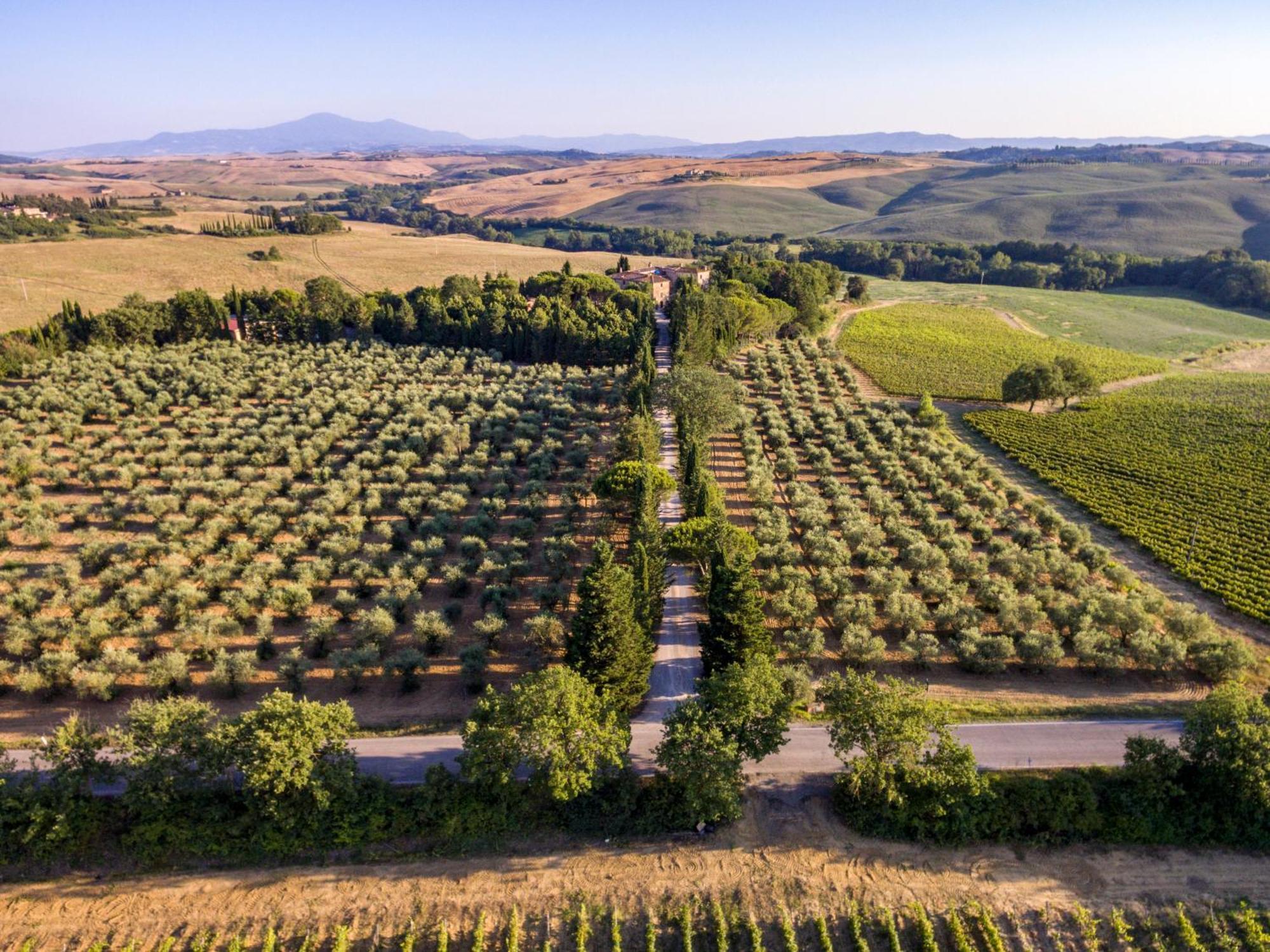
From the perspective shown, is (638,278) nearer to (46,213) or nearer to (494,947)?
(494,947)

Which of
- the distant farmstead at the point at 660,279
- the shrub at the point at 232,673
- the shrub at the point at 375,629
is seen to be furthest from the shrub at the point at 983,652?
the distant farmstead at the point at 660,279

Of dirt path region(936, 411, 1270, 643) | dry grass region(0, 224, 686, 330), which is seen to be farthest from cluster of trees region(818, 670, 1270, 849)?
dry grass region(0, 224, 686, 330)

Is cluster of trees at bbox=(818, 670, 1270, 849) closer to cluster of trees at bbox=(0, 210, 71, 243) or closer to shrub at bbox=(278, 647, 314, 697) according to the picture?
shrub at bbox=(278, 647, 314, 697)

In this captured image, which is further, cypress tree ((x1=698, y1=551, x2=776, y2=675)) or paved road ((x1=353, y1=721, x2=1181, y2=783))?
cypress tree ((x1=698, y1=551, x2=776, y2=675))

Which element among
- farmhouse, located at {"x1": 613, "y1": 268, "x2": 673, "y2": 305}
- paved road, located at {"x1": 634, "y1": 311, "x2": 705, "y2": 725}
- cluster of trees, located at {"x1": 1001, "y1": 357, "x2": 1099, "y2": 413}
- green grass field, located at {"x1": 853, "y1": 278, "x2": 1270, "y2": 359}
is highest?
farmhouse, located at {"x1": 613, "y1": 268, "x2": 673, "y2": 305}

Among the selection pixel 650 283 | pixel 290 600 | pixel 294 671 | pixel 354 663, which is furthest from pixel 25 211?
pixel 354 663

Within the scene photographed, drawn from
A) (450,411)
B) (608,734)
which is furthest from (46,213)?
(608,734)

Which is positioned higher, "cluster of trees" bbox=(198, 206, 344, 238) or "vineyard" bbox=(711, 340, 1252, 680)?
"cluster of trees" bbox=(198, 206, 344, 238)
